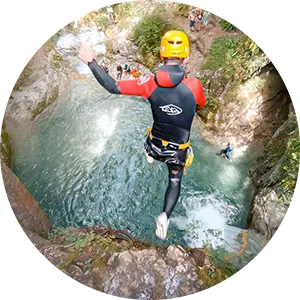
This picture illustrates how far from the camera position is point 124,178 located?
24.1ft

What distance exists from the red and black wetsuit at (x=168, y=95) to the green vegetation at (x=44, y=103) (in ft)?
20.4

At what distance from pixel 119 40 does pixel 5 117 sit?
4.93 meters

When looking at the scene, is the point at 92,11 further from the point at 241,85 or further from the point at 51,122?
the point at 241,85

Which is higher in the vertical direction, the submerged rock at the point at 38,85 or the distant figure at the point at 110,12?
the distant figure at the point at 110,12

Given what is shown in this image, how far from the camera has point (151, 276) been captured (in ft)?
15.0

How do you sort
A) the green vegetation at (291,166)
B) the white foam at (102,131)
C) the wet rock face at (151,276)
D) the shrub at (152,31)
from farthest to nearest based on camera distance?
1. the shrub at (152,31)
2. the white foam at (102,131)
3. the green vegetation at (291,166)
4. the wet rock face at (151,276)

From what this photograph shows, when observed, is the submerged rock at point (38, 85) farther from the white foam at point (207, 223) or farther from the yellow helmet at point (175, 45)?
the yellow helmet at point (175, 45)

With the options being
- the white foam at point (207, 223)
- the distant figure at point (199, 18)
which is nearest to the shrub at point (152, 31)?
the distant figure at point (199, 18)

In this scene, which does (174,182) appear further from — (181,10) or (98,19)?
(98,19)

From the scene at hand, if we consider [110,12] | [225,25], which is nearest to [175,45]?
[225,25]

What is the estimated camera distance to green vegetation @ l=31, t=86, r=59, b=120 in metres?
8.82

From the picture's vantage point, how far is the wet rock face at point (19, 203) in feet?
13.9

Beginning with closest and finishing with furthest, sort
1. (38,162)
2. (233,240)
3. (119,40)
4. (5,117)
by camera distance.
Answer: (233,240) < (38,162) < (5,117) < (119,40)

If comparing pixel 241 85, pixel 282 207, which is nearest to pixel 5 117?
pixel 241 85
